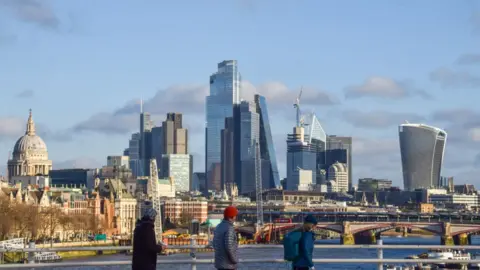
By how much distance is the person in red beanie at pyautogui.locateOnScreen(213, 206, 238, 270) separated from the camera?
16.7 metres

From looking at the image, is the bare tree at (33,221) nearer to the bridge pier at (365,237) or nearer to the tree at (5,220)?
the tree at (5,220)

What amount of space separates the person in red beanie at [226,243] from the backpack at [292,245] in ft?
2.25

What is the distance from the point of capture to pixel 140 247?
16.5 meters

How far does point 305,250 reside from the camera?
1670cm

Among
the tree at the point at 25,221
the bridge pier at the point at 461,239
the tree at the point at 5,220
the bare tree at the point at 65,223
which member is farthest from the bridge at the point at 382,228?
the tree at the point at 5,220

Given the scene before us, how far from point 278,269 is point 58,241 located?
104 m

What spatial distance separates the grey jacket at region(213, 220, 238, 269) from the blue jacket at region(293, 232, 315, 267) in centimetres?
86

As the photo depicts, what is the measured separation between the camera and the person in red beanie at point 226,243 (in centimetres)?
1669

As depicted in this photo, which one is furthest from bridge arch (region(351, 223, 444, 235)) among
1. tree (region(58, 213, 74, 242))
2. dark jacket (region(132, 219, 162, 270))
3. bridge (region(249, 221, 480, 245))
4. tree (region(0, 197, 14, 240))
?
dark jacket (region(132, 219, 162, 270))

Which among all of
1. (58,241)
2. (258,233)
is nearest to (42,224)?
(58,241)

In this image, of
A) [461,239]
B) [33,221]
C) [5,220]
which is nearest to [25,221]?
[33,221]

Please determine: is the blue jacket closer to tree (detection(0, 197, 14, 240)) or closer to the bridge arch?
tree (detection(0, 197, 14, 240))

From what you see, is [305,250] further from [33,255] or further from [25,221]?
[25,221]

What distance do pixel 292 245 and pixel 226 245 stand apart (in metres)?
0.89
